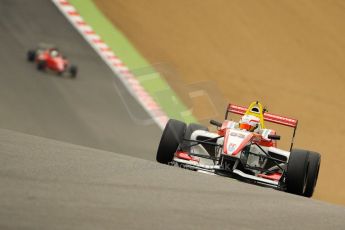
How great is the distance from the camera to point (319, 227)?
299 inches

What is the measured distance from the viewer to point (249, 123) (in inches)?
497

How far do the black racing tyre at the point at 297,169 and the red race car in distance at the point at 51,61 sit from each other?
739 cm

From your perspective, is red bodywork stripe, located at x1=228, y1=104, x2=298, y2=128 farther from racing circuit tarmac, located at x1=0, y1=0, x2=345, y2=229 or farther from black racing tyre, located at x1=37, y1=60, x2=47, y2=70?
black racing tyre, located at x1=37, y1=60, x2=47, y2=70

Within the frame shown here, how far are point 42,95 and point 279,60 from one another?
5.16 m

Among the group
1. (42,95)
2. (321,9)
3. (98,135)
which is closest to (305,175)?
(98,135)

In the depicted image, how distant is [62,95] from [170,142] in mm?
5546

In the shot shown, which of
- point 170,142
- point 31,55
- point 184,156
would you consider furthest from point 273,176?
point 31,55

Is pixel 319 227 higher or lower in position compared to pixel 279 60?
lower

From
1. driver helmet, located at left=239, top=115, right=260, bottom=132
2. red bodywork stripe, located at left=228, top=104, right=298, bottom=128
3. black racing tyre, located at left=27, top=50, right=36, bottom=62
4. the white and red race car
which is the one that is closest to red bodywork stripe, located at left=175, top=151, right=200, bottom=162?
the white and red race car

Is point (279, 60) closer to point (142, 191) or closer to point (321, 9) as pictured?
point (321, 9)

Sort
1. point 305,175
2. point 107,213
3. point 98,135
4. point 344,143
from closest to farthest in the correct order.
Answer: point 107,213, point 305,175, point 98,135, point 344,143

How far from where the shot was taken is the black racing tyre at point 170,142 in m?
12.4

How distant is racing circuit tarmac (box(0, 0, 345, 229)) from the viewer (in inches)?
245

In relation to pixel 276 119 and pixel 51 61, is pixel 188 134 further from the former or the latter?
A: pixel 51 61
